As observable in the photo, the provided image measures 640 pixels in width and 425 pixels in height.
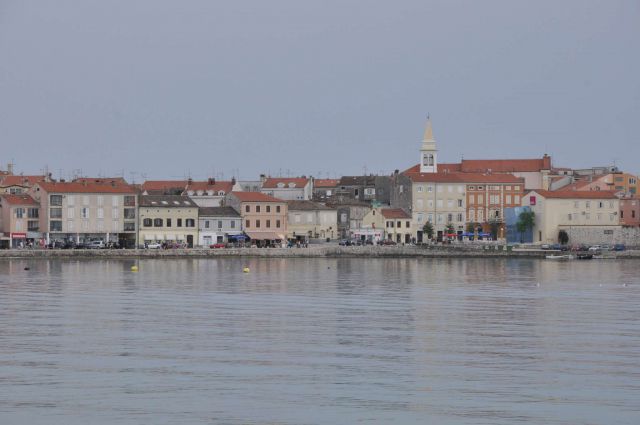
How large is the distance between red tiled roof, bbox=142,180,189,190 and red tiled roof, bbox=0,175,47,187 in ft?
30.7

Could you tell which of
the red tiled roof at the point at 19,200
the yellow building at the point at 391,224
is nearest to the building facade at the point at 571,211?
the yellow building at the point at 391,224

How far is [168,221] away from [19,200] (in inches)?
398

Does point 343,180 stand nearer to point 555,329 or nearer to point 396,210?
point 396,210

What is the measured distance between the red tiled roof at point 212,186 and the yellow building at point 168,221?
13.1 meters

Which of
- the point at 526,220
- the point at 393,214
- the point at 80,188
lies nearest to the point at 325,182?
the point at 393,214

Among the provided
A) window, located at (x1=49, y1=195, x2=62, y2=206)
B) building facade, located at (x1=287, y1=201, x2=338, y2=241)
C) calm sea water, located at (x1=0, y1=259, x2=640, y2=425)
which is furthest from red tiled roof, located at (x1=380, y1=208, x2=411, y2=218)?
calm sea water, located at (x1=0, y1=259, x2=640, y2=425)

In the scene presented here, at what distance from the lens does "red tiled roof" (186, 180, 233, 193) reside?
92.9 m

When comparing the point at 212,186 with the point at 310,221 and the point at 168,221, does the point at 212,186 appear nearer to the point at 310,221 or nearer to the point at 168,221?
the point at 310,221

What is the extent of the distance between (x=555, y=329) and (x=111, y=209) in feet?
178

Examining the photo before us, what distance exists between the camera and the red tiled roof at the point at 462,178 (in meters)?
88.6

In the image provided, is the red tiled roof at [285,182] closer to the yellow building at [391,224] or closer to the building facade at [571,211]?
the yellow building at [391,224]

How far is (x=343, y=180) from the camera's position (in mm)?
103375

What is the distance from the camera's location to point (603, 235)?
8194 centimetres

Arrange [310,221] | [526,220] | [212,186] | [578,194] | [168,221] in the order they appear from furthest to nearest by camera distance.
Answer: [212,186]
[310,221]
[526,220]
[578,194]
[168,221]
